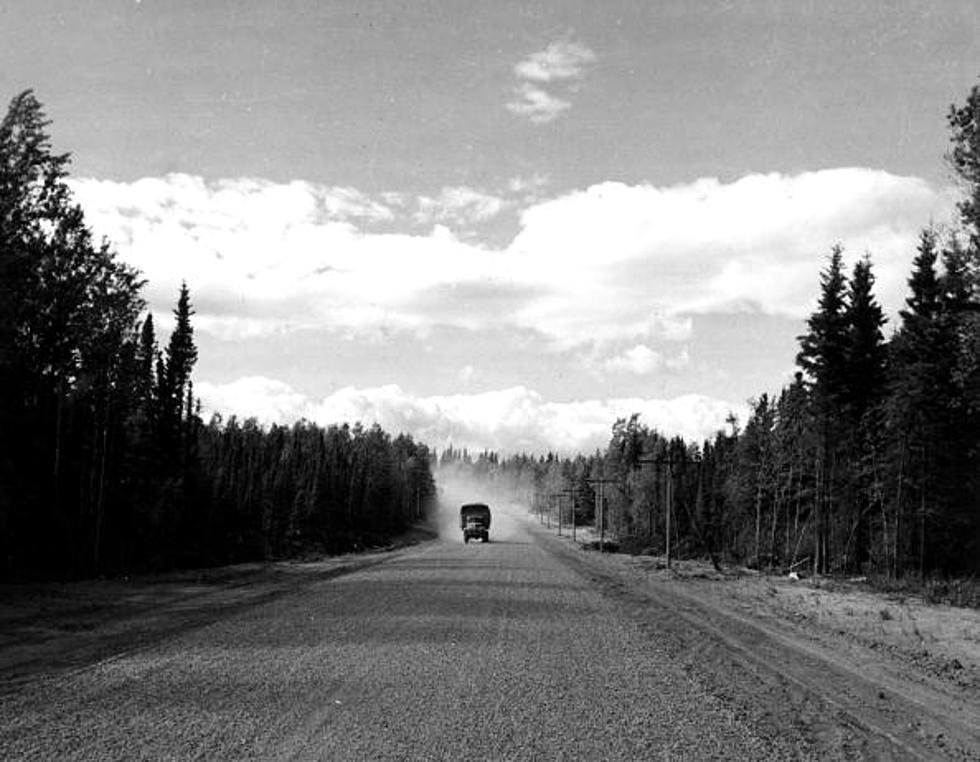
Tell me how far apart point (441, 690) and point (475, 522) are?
67686mm

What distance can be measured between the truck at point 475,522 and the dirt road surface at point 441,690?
56874mm

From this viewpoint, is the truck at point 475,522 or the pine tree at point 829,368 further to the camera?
the truck at point 475,522

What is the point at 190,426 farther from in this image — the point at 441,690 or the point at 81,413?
the point at 441,690

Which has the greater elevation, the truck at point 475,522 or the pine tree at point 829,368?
the pine tree at point 829,368

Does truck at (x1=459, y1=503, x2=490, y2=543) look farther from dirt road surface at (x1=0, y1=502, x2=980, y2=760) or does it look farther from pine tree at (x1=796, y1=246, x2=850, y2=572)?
dirt road surface at (x1=0, y1=502, x2=980, y2=760)

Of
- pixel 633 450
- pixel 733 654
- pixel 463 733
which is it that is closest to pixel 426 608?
pixel 733 654

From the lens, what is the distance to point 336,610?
21.6 meters

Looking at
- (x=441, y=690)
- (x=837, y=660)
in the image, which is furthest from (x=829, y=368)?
(x=441, y=690)

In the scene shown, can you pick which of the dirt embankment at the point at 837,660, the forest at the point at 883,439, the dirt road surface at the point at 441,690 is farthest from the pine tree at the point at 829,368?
the dirt road surface at the point at 441,690

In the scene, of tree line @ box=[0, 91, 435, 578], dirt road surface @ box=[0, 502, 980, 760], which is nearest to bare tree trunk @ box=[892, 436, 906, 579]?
dirt road surface @ box=[0, 502, 980, 760]

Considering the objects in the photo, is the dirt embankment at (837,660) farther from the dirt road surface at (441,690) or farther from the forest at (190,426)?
the forest at (190,426)

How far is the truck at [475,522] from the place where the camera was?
79000mm

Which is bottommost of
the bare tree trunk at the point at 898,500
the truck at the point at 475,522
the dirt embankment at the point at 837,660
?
the truck at the point at 475,522

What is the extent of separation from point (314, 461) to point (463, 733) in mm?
95702
